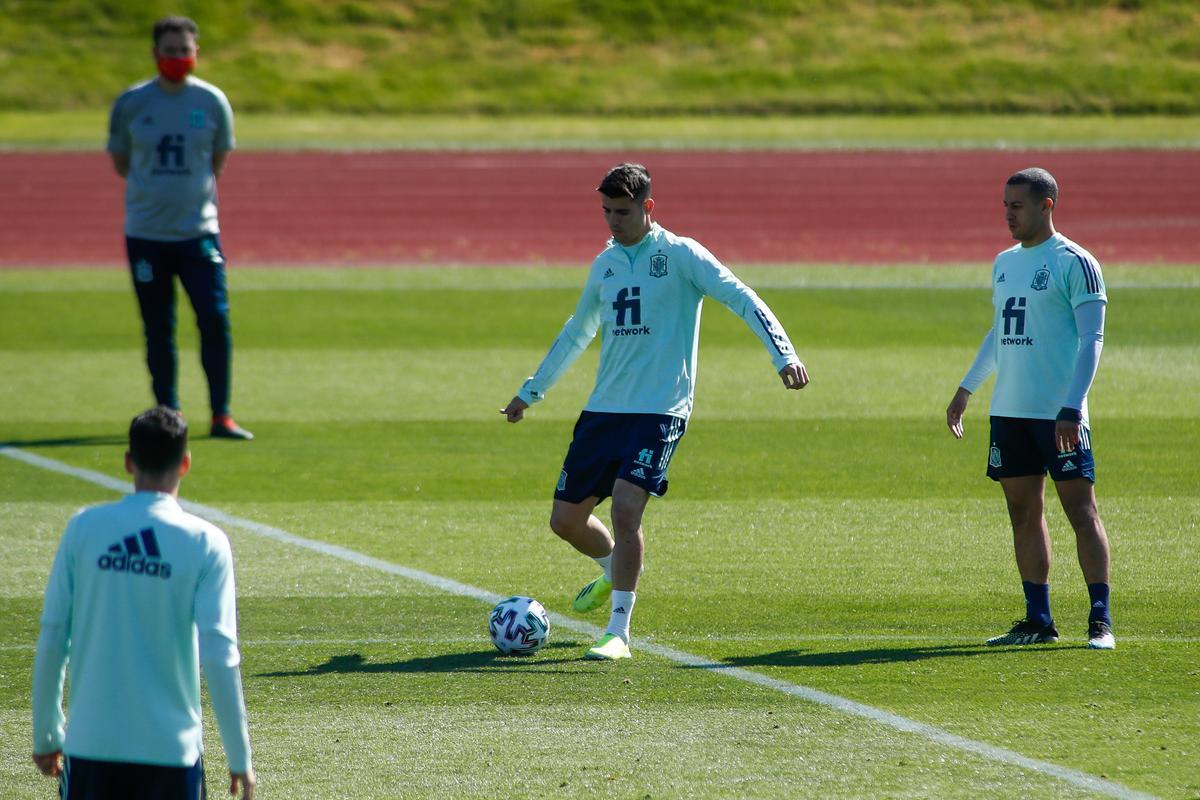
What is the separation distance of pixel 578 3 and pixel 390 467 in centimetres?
4631

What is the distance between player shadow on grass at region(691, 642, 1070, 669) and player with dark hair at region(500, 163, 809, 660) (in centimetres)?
57

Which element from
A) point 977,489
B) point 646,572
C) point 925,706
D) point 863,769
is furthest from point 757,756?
point 977,489

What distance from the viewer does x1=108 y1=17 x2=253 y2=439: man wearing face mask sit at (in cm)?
1217

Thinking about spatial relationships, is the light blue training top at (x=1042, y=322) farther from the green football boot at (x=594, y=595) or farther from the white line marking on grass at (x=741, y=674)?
the green football boot at (x=594, y=595)

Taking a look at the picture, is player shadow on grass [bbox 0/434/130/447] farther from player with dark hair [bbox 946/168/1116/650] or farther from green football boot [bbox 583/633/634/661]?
→ player with dark hair [bbox 946/168/1116/650]

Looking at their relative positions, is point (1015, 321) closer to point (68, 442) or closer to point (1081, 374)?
point (1081, 374)

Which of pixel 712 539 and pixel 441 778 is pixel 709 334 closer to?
pixel 712 539

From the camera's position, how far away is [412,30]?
177 ft

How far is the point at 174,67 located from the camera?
1207 cm

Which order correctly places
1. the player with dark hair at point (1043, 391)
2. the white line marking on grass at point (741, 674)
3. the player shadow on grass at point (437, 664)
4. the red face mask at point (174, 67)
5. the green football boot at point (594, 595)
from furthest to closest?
the red face mask at point (174, 67), the green football boot at point (594, 595), the player with dark hair at point (1043, 391), the player shadow on grass at point (437, 664), the white line marking on grass at point (741, 674)

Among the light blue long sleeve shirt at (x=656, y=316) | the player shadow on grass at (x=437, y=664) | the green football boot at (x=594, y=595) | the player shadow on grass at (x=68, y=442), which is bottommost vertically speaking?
the player shadow on grass at (x=437, y=664)

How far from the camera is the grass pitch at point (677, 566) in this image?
5.87m

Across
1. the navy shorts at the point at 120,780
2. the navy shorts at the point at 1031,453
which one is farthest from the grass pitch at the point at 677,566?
the navy shorts at the point at 120,780

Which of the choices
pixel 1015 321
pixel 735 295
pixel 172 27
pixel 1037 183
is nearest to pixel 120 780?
pixel 735 295
